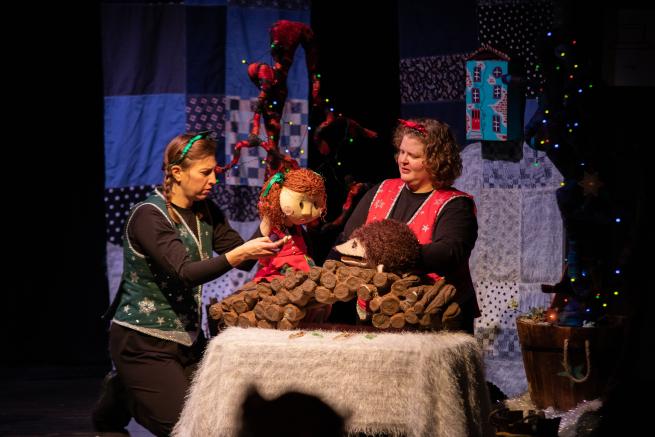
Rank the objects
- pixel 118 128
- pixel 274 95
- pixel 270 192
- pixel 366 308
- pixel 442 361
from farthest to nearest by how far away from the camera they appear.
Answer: pixel 118 128, pixel 274 95, pixel 270 192, pixel 366 308, pixel 442 361

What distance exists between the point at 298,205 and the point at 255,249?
249 millimetres

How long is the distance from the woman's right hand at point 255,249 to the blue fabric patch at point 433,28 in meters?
2.16

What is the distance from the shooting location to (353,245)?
314 cm

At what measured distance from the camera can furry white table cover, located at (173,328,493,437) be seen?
2842 mm

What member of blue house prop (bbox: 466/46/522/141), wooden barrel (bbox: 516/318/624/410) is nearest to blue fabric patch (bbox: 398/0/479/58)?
blue house prop (bbox: 466/46/522/141)

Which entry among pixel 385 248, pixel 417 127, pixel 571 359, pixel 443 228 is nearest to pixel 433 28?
pixel 417 127

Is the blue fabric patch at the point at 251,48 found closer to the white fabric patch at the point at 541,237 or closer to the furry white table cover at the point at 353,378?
the white fabric patch at the point at 541,237

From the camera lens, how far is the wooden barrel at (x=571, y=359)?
14.8 ft

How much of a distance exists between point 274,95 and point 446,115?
1063 mm

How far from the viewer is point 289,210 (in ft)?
11.3

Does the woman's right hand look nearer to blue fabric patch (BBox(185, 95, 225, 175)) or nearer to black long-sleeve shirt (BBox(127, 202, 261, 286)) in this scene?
black long-sleeve shirt (BBox(127, 202, 261, 286))

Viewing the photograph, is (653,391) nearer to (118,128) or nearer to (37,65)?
(118,128)

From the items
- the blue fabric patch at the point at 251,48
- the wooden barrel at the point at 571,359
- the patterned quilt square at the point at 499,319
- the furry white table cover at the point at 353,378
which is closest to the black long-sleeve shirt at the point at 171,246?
the furry white table cover at the point at 353,378

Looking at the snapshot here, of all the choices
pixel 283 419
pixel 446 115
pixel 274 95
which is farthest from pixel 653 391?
pixel 283 419
